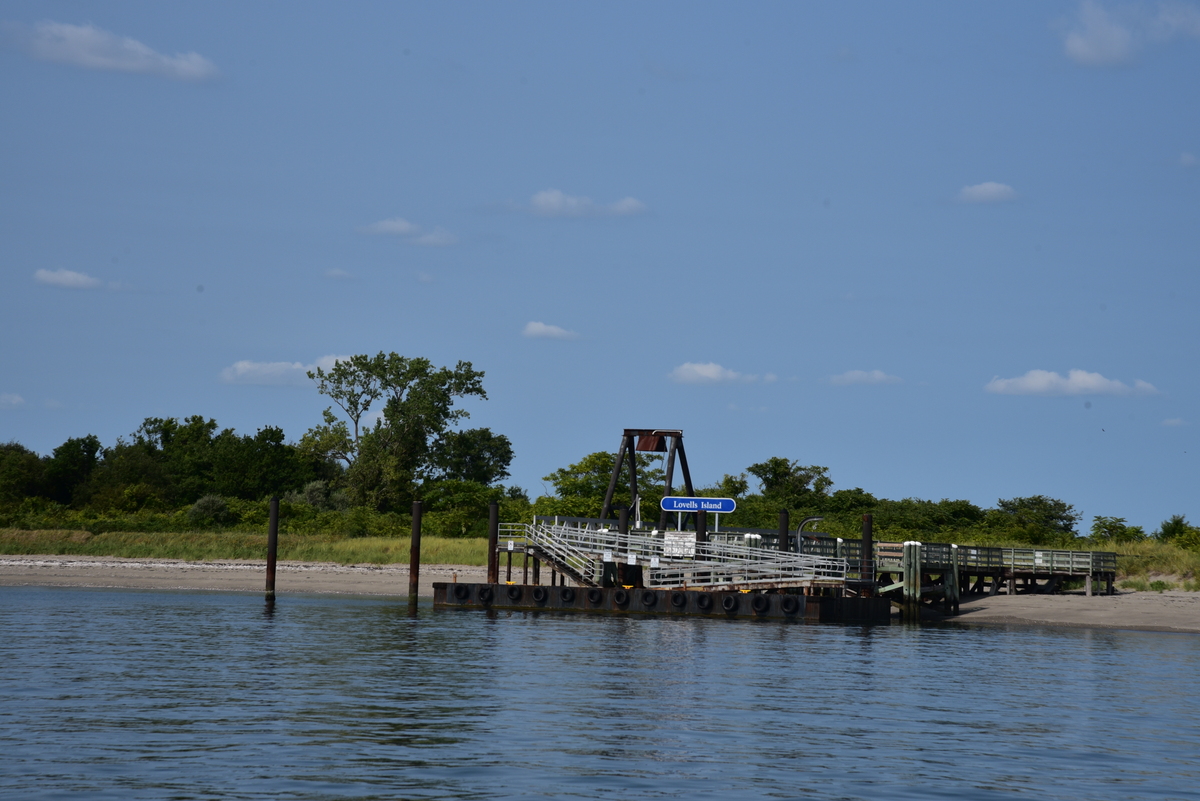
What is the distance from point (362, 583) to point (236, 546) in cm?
1300

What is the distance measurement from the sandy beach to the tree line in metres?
8.95

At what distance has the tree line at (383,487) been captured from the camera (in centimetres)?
7812

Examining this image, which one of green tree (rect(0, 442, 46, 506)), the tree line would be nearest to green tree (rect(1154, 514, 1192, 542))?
the tree line

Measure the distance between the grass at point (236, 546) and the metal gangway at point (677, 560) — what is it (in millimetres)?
15361

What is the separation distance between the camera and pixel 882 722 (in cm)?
2302

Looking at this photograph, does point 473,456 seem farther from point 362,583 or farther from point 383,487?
point 362,583

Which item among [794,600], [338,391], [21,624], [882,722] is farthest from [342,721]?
[338,391]

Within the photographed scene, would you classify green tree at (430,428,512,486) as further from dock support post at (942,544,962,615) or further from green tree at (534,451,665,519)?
dock support post at (942,544,962,615)

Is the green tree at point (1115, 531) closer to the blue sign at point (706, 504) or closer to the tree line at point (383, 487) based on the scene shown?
the tree line at point (383, 487)

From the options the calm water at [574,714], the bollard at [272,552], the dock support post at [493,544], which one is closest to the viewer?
the calm water at [574,714]

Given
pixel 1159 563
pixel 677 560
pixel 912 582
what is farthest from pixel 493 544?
pixel 1159 563

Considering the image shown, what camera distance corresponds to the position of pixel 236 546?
72.6 m

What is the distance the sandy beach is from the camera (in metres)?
49.2

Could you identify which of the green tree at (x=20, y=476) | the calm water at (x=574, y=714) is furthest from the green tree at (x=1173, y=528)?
the green tree at (x=20, y=476)
